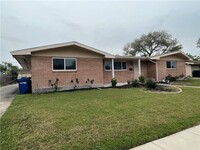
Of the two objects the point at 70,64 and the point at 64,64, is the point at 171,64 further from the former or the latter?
the point at 64,64

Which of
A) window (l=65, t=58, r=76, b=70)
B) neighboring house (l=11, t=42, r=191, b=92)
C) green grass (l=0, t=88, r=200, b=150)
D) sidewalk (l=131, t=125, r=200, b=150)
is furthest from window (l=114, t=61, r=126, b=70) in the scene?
sidewalk (l=131, t=125, r=200, b=150)

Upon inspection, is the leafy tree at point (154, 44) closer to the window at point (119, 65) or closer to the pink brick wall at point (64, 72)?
the window at point (119, 65)

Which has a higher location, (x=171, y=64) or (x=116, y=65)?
(x=171, y=64)

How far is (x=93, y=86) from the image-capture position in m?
14.6

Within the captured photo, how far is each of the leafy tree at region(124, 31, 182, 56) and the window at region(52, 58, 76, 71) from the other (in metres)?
33.0

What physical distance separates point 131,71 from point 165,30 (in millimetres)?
29438

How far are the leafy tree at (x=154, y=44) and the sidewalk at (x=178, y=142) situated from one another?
135 ft

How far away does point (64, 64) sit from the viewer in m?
13.3

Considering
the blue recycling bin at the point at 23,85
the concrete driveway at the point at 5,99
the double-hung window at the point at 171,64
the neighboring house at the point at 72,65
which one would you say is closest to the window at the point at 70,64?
the neighboring house at the point at 72,65

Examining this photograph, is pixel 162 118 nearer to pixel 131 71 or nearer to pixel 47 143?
pixel 47 143

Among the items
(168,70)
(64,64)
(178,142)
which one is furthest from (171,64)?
(178,142)

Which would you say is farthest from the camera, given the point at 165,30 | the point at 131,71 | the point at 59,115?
the point at 165,30

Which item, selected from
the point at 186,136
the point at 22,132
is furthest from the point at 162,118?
the point at 22,132

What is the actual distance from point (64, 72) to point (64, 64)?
66 cm
